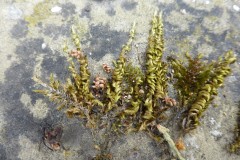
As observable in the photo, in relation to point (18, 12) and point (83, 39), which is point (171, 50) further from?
point (18, 12)

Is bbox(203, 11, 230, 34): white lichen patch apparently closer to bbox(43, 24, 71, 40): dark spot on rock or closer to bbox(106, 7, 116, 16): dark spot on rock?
bbox(106, 7, 116, 16): dark spot on rock

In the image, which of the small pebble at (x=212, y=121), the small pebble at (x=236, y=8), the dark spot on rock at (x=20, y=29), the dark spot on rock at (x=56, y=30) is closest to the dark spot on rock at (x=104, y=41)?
the dark spot on rock at (x=56, y=30)

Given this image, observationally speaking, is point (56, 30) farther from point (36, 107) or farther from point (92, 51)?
point (36, 107)

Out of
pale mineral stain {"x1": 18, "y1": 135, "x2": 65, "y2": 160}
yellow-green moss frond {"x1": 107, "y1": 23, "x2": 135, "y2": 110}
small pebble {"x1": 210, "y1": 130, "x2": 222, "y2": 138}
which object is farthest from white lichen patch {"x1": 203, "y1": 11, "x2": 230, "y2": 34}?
pale mineral stain {"x1": 18, "y1": 135, "x2": 65, "y2": 160}

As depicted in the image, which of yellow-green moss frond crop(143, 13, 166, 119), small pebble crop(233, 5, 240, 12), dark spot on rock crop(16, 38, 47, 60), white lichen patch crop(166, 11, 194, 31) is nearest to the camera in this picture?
yellow-green moss frond crop(143, 13, 166, 119)

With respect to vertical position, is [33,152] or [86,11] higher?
[86,11]

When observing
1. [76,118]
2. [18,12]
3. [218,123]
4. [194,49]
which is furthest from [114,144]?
[18,12]

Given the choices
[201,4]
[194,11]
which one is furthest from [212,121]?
[201,4]
